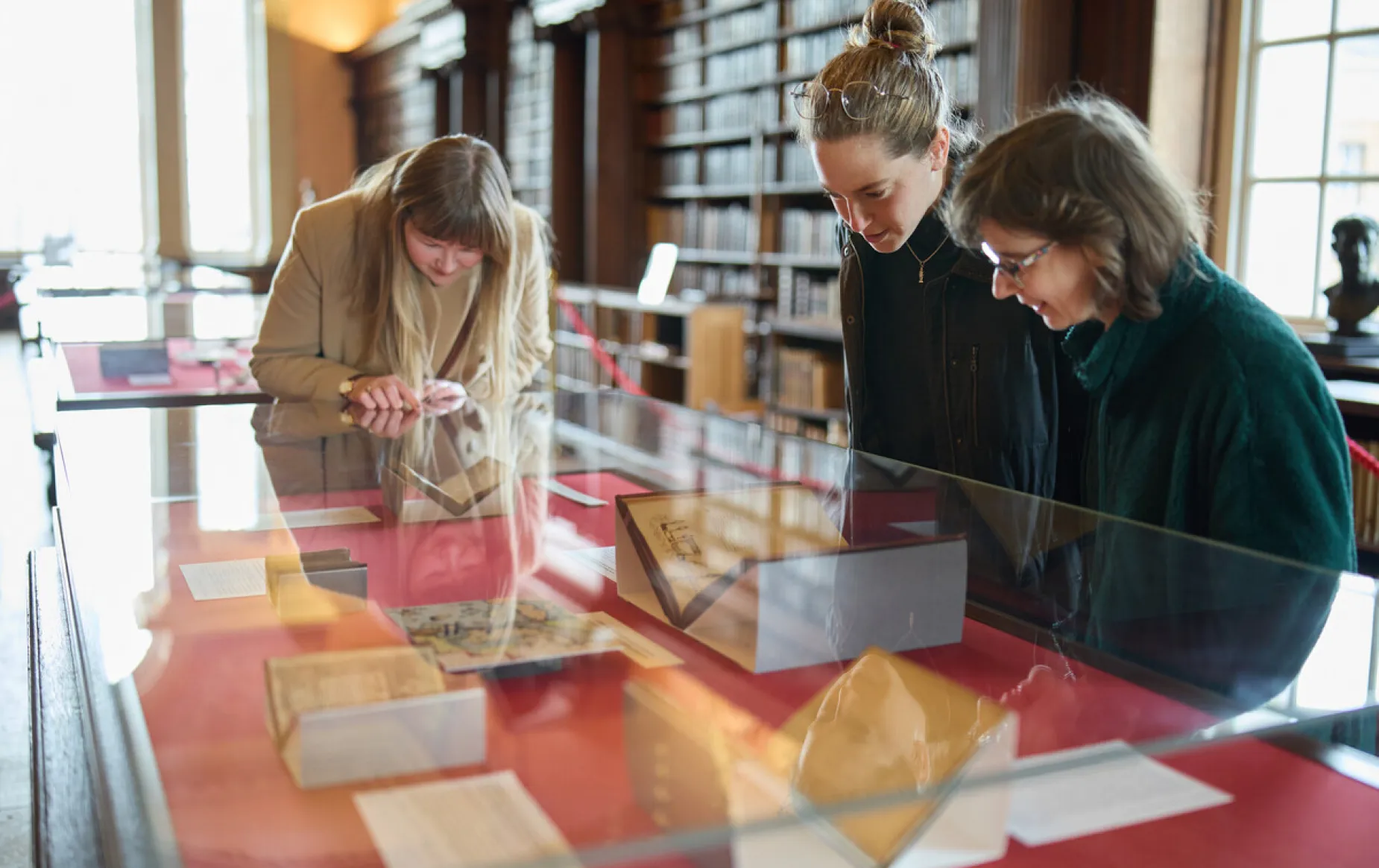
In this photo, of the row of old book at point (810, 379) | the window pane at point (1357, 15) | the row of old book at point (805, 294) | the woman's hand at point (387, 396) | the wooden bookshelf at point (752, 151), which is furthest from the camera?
the row of old book at point (805, 294)

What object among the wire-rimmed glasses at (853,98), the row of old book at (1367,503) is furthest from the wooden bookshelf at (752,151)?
the wire-rimmed glasses at (853,98)

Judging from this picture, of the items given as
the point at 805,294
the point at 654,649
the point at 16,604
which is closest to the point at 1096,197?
the point at 654,649

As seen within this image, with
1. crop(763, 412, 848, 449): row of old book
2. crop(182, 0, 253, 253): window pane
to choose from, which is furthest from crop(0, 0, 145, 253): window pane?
crop(763, 412, 848, 449): row of old book

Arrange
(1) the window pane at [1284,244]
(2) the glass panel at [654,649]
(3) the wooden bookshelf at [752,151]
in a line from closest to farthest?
(2) the glass panel at [654,649], (1) the window pane at [1284,244], (3) the wooden bookshelf at [752,151]

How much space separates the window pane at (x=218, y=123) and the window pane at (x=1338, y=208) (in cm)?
1342

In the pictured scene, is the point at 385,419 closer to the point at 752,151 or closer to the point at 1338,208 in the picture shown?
the point at 1338,208

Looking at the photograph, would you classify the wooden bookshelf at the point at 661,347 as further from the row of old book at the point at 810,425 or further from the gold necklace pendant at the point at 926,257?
the gold necklace pendant at the point at 926,257

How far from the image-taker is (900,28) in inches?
77.4

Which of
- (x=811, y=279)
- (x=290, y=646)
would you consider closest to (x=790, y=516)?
(x=290, y=646)

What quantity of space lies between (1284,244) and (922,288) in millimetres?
2949

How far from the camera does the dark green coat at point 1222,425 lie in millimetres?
1312

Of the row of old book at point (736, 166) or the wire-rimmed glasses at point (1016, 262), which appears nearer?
the wire-rimmed glasses at point (1016, 262)

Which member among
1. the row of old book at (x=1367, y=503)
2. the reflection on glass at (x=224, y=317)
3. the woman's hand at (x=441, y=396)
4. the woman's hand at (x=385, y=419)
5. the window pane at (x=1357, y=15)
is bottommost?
the row of old book at (x=1367, y=503)

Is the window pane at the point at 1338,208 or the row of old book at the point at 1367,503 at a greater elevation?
the window pane at the point at 1338,208
